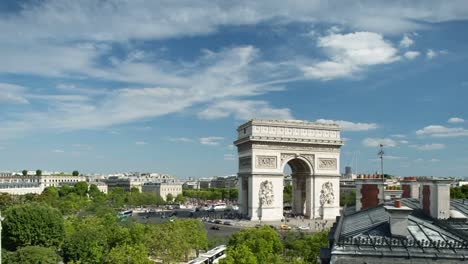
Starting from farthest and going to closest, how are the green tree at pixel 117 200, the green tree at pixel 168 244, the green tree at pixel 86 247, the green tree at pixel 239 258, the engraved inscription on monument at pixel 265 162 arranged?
the green tree at pixel 117 200, the engraved inscription on monument at pixel 265 162, the green tree at pixel 86 247, the green tree at pixel 168 244, the green tree at pixel 239 258

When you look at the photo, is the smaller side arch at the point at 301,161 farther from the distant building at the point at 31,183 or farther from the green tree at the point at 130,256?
the distant building at the point at 31,183

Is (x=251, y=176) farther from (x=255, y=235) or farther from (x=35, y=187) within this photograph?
(x=35, y=187)

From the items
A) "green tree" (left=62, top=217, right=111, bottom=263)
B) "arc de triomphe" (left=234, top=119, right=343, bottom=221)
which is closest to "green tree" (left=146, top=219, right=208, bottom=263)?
"green tree" (left=62, top=217, right=111, bottom=263)

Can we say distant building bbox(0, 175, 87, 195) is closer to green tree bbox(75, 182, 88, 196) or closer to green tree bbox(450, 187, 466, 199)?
green tree bbox(75, 182, 88, 196)

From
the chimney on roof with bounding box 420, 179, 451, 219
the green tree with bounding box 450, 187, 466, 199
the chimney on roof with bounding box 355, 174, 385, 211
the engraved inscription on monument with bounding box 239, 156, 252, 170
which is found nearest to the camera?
the chimney on roof with bounding box 420, 179, 451, 219

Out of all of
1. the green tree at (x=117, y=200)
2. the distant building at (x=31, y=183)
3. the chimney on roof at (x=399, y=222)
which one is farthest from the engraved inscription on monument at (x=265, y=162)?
the distant building at (x=31, y=183)

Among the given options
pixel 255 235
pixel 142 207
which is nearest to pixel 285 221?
pixel 255 235

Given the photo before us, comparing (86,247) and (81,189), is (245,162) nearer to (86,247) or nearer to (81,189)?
(86,247)
